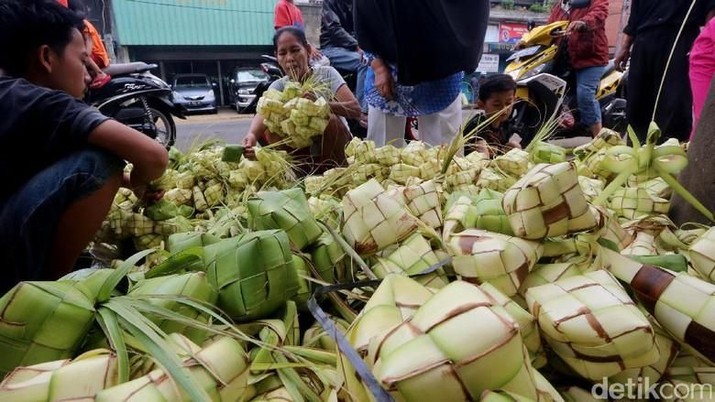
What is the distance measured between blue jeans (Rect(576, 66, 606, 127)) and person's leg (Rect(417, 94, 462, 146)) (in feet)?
8.22

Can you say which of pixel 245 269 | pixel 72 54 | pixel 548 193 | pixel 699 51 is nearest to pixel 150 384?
pixel 245 269

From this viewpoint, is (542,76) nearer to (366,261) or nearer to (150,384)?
(366,261)

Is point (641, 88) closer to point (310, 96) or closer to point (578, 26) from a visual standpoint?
point (578, 26)

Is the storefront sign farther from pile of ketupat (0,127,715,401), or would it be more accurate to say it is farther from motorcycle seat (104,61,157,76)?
pile of ketupat (0,127,715,401)

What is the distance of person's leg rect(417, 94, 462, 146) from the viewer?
8.54ft

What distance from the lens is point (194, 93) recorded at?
13344 millimetres

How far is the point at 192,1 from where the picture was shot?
15.4m

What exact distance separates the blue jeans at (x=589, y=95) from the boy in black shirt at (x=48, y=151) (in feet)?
13.9

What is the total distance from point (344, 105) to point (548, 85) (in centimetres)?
257

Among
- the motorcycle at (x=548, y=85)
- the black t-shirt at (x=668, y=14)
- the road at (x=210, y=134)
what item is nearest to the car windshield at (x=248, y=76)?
the road at (x=210, y=134)

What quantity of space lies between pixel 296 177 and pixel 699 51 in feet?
6.25

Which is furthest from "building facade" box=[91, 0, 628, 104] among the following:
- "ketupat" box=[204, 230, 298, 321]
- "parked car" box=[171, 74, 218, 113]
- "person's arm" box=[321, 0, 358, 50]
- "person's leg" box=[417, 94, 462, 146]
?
"ketupat" box=[204, 230, 298, 321]

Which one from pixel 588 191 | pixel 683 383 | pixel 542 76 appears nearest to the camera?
pixel 683 383

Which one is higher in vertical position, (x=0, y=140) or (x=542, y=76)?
(x=0, y=140)
